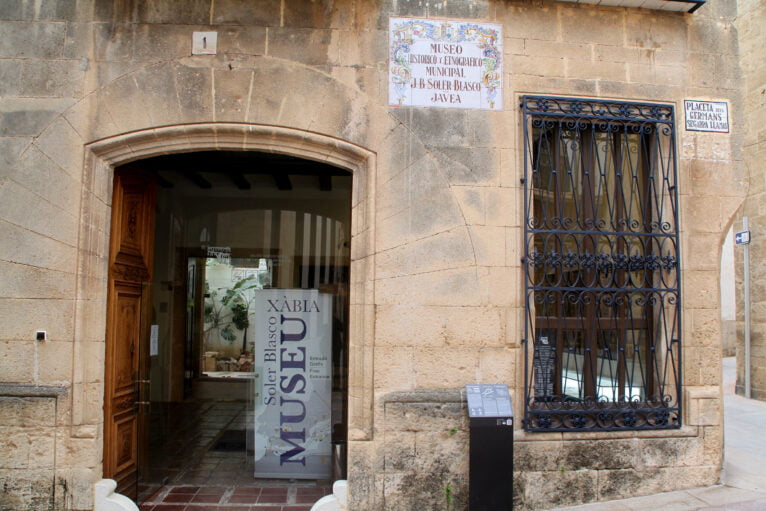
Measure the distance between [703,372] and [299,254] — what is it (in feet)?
14.6

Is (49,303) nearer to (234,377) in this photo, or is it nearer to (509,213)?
(509,213)

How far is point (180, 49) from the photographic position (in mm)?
4195

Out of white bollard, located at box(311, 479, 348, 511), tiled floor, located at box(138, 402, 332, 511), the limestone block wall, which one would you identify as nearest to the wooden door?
tiled floor, located at box(138, 402, 332, 511)

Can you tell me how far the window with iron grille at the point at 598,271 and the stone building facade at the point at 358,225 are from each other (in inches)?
3.5

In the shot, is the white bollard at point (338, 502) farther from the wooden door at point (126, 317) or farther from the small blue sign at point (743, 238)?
the small blue sign at point (743, 238)

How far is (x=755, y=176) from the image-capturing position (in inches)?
328

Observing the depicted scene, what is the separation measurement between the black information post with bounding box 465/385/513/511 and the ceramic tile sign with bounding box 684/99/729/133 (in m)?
2.97

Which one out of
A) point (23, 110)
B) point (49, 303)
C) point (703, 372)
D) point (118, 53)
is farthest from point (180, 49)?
point (703, 372)

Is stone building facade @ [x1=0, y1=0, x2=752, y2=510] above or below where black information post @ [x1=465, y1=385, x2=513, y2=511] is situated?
above

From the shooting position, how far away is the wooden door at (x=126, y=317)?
4277 mm

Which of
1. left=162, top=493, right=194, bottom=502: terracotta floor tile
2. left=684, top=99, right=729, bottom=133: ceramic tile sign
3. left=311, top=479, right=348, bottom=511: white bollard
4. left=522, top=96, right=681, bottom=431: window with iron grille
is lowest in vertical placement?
left=162, top=493, right=194, bottom=502: terracotta floor tile

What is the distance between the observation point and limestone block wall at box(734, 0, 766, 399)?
8102 millimetres

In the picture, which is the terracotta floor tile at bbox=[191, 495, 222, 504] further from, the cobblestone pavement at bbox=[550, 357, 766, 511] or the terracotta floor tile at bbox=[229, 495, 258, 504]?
the cobblestone pavement at bbox=[550, 357, 766, 511]

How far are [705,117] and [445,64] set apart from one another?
2327 millimetres
